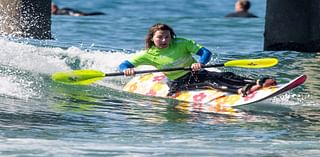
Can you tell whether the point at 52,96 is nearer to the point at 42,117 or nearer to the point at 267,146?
the point at 42,117

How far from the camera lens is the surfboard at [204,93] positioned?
12188mm

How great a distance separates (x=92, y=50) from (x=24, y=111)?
7462 millimetres

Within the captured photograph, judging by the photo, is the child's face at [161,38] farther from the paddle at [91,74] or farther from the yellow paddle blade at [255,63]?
the yellow paddle blade at [255,63]

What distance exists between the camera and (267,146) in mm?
9438

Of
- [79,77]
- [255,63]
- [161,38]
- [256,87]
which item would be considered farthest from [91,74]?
[256,87]

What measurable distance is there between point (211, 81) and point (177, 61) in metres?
0.54

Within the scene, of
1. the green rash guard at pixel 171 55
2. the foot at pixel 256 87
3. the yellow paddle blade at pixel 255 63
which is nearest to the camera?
the foot at pixel 256 87

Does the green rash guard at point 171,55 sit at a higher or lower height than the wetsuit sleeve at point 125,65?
higher

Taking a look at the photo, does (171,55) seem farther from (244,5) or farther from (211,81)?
(244,5)

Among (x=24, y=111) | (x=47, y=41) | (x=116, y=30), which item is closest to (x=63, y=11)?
(x=116, y=30)

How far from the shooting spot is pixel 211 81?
13125mm

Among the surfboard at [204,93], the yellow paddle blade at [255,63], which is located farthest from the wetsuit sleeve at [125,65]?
the yellow paddle blade at [255,63]

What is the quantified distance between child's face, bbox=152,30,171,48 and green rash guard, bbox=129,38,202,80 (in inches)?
5.0

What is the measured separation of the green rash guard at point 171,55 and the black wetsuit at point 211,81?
0.12 m
